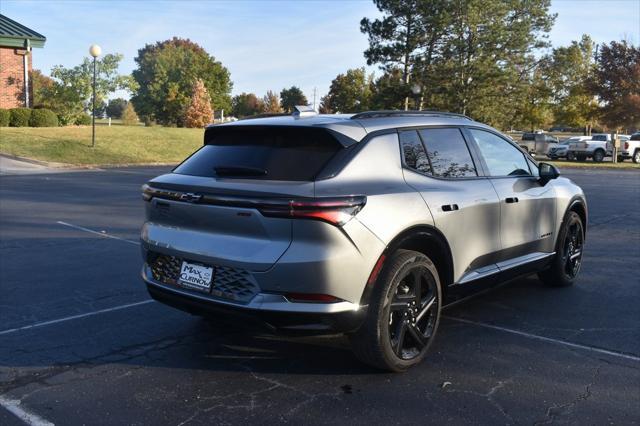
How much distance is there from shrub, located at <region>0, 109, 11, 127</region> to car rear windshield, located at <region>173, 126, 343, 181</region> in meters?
28.8

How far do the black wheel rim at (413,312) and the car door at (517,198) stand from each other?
110 cm

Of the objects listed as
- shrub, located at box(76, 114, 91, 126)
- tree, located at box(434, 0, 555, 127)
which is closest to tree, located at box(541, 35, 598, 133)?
tree, located at box(434, 0, 555, 127)

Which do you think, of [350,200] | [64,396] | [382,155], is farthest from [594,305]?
[64,396]

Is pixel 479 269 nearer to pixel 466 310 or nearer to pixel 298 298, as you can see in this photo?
pixel 466 310

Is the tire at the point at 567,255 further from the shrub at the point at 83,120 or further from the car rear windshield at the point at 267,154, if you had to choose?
the shrub at the point at 83,120

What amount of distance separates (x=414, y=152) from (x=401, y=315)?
3.96 ft

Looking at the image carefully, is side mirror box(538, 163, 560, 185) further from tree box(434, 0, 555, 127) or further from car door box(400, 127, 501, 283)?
tree box(434, 0, 555, 127)

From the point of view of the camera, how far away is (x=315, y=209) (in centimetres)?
344

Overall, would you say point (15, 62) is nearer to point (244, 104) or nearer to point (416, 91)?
point (416, 91)

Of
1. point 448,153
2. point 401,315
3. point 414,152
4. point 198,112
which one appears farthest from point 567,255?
point 198,112

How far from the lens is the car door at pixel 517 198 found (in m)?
5.09

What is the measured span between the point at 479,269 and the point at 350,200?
1.72 metres

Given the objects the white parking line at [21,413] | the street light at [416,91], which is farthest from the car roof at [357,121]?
the street light at [416,91]

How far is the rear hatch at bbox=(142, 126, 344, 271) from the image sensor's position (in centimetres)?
354
